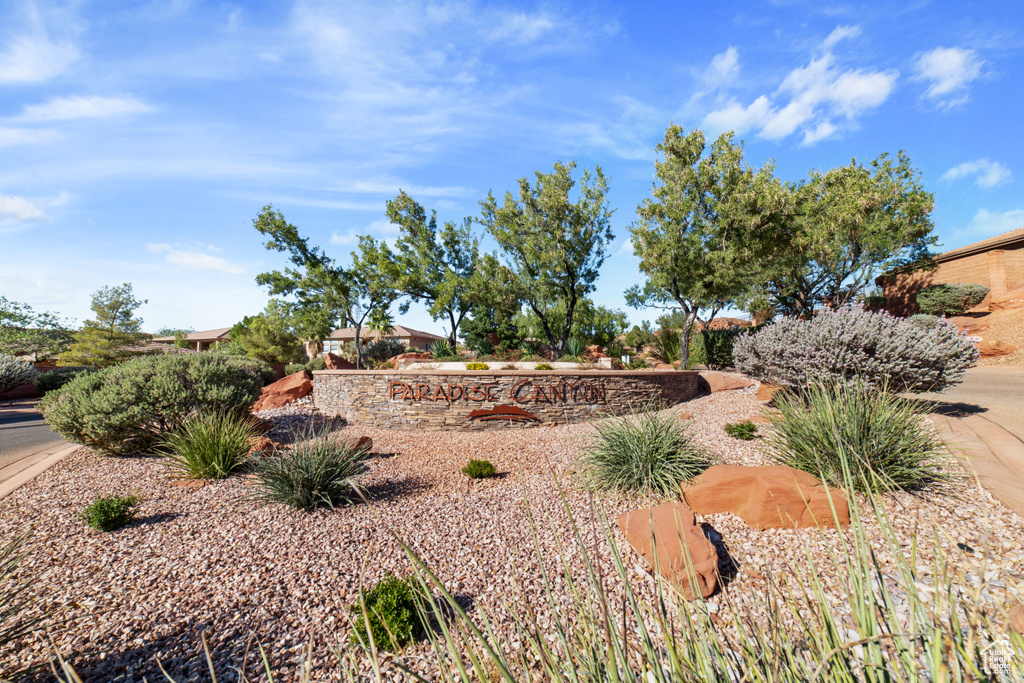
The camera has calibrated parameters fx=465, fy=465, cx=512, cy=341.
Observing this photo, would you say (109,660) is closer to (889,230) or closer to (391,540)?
(391,540)

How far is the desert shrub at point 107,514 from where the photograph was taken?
4.92m

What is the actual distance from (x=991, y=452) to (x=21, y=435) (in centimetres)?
1698

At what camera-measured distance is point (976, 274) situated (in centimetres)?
2481

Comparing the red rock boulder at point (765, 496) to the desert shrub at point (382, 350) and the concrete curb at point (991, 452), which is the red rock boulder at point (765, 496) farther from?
the desert shrub at point (382, 350)

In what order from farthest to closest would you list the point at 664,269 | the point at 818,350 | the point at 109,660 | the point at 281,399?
the point at 664,269, the point at 281,399, the point at 818,350, the point at 109,660

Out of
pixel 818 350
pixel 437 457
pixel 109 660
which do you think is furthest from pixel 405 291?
pixel 109 660

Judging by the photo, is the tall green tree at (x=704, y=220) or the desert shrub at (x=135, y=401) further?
the tall green tree at (x=704, y=220)

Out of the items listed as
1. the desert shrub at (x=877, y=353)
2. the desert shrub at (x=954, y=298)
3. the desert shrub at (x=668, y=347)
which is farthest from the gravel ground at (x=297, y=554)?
the desert shrub at (x=954, y=298)

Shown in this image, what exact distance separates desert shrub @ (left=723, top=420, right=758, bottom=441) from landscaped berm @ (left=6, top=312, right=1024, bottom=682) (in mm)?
60

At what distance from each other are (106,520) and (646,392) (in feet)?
33.2

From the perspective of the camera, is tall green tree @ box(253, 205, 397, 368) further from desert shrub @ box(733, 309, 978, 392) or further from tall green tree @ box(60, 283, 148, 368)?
desert shrub @ box(733, 309, 978, 392)

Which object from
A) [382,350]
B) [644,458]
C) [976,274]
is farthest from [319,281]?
[976,274]

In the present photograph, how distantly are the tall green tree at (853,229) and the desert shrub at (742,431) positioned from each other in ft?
47.6

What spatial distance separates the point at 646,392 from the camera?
11523 mm
